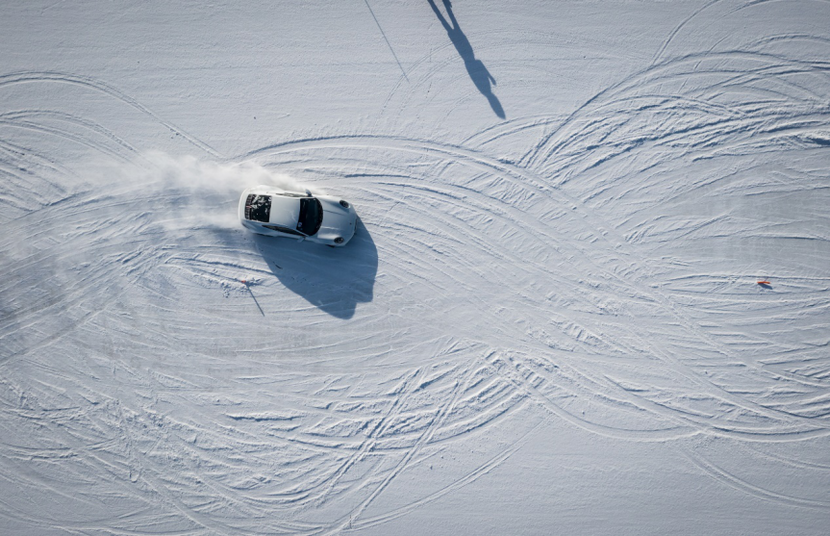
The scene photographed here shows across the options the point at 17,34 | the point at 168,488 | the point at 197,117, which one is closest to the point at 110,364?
the point at 168,488

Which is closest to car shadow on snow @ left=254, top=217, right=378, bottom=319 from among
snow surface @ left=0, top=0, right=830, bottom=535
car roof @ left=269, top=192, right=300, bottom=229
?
snow surface @ left=0, top=0, right=830, bottom=535

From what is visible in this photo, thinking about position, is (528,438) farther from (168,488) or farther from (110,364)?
(110,364)

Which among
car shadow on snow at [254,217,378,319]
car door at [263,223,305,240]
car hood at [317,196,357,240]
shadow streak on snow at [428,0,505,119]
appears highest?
shadow streak on snow at [428,0,505,119]

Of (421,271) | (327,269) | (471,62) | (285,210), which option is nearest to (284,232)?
(285,210)

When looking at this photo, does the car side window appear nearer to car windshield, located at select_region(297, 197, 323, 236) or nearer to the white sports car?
the white sports car

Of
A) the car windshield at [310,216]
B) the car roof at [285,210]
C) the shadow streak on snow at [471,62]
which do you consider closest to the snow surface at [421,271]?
the shadow streak on snow at [471,62]
